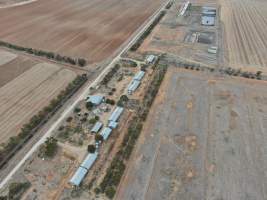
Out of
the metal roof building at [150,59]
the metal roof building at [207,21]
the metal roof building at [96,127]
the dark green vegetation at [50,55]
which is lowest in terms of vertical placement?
the metal roof building at [96,127]

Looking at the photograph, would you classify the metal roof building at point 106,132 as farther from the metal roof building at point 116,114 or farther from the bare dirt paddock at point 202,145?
the bare dirt paddock at point 202,145

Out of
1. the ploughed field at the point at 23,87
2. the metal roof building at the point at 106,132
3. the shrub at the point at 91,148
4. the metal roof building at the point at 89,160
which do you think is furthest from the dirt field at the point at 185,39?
the metal roof building at the point at 89,160

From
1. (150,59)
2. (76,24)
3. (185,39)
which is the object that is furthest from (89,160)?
(76,24)

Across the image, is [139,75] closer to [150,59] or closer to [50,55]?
[150,59]

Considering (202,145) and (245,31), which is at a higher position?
(245,31)

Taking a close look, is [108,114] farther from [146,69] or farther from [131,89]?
[146,69]

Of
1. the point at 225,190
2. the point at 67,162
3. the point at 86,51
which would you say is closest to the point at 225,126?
the point at 225,190
